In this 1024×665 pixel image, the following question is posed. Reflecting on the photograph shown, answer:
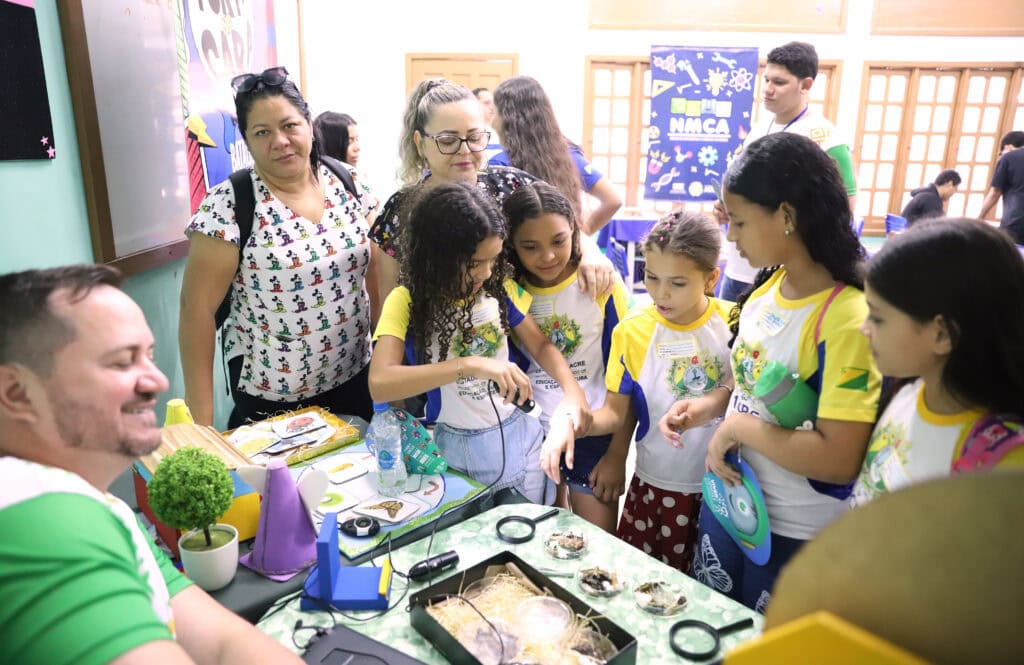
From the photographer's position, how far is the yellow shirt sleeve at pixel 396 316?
1721mm

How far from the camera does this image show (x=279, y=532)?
1356 millimetres

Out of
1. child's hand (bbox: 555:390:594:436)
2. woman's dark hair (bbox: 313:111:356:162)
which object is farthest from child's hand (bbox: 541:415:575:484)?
woman's dark hair (bbox: 313:111:356:162)

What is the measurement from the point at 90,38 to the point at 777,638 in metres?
2.29

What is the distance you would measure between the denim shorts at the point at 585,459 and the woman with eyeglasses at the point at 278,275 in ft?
2.56

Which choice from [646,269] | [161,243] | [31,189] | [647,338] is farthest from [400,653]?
[161,243]

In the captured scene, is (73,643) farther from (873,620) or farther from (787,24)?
(787,24)

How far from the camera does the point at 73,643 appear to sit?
0.65 m

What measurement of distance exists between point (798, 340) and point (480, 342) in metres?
0.80

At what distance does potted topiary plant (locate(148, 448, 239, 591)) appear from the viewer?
1.22m

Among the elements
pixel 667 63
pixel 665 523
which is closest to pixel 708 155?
pixel 667 63

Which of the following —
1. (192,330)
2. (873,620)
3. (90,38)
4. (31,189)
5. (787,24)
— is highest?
(787,24)

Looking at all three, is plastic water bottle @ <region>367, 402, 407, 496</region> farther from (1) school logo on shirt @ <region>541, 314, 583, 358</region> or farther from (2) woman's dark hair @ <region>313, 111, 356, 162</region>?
(2) woman's dark hair @ <region>313, 111, 356, 162</region>

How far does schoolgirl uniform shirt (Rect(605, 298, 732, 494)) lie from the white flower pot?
1.04 m

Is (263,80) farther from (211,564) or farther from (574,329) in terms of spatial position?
(211,564)
